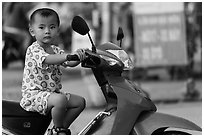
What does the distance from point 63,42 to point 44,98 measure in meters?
15.6

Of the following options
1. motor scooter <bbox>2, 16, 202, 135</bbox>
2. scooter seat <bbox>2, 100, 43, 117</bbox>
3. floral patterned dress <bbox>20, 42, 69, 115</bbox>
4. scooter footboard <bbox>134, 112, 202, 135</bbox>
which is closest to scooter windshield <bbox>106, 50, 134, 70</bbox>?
motor scooter <bbox>2, 16, 202, 135</bbox>

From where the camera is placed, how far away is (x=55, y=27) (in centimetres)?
417

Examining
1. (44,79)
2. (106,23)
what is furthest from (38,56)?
(106,23)

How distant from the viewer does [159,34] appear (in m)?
8.71

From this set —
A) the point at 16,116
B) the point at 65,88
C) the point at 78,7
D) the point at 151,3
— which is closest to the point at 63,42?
the point at 78,7

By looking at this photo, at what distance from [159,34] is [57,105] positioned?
195 inches

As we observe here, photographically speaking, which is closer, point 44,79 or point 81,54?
point 81,54

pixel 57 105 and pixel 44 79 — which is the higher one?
pixel 44 79

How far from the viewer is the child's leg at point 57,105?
13.1 ft

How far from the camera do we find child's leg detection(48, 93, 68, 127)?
4000 mm

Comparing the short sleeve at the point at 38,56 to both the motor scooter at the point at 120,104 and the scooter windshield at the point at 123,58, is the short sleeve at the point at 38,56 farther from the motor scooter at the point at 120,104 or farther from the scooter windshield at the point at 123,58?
the scooter windshield at the point at 123,58

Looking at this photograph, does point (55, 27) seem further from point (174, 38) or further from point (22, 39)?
point (22, 39)

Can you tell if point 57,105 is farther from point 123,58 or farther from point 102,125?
point 123,58

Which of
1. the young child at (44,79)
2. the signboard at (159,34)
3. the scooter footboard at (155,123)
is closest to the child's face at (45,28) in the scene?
the young child at (44,79)
